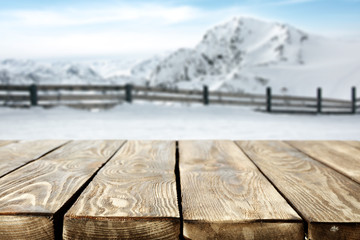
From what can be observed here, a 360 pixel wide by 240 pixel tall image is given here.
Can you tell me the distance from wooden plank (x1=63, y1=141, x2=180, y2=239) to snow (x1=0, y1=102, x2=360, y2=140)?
15.5 feet

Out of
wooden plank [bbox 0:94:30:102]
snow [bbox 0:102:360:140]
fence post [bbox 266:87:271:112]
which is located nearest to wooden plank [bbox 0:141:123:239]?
snow [bbox 0:102:360:140]

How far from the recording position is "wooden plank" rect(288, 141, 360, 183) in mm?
1275

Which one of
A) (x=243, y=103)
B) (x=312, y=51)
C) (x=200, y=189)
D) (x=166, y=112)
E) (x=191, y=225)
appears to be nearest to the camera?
(x=191, y=225)

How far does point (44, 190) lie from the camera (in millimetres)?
970

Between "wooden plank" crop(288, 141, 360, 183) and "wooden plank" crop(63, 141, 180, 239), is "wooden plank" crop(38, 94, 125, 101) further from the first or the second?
"wooden plank" crop(63, 141, 180, 239)

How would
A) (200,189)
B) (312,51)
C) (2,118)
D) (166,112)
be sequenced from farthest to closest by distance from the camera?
(312,51) → (166,112) → (2,118) → (200,189)

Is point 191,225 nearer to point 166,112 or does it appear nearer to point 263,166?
point 263,166

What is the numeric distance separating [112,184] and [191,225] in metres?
0.38

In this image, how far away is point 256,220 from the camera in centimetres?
75

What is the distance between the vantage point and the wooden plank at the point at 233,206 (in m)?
0.74

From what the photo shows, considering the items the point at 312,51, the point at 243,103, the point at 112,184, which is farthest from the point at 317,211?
the point at 312,51

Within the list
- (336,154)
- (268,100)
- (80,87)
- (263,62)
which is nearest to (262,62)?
(263,62)

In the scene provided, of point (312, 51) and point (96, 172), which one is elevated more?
point (312, 51)

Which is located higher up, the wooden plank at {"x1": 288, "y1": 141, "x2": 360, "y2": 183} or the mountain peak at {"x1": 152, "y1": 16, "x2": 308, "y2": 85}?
the mountain peak at {"x1": 152, "y1": 16, "x2": 308, "y2": 85}
